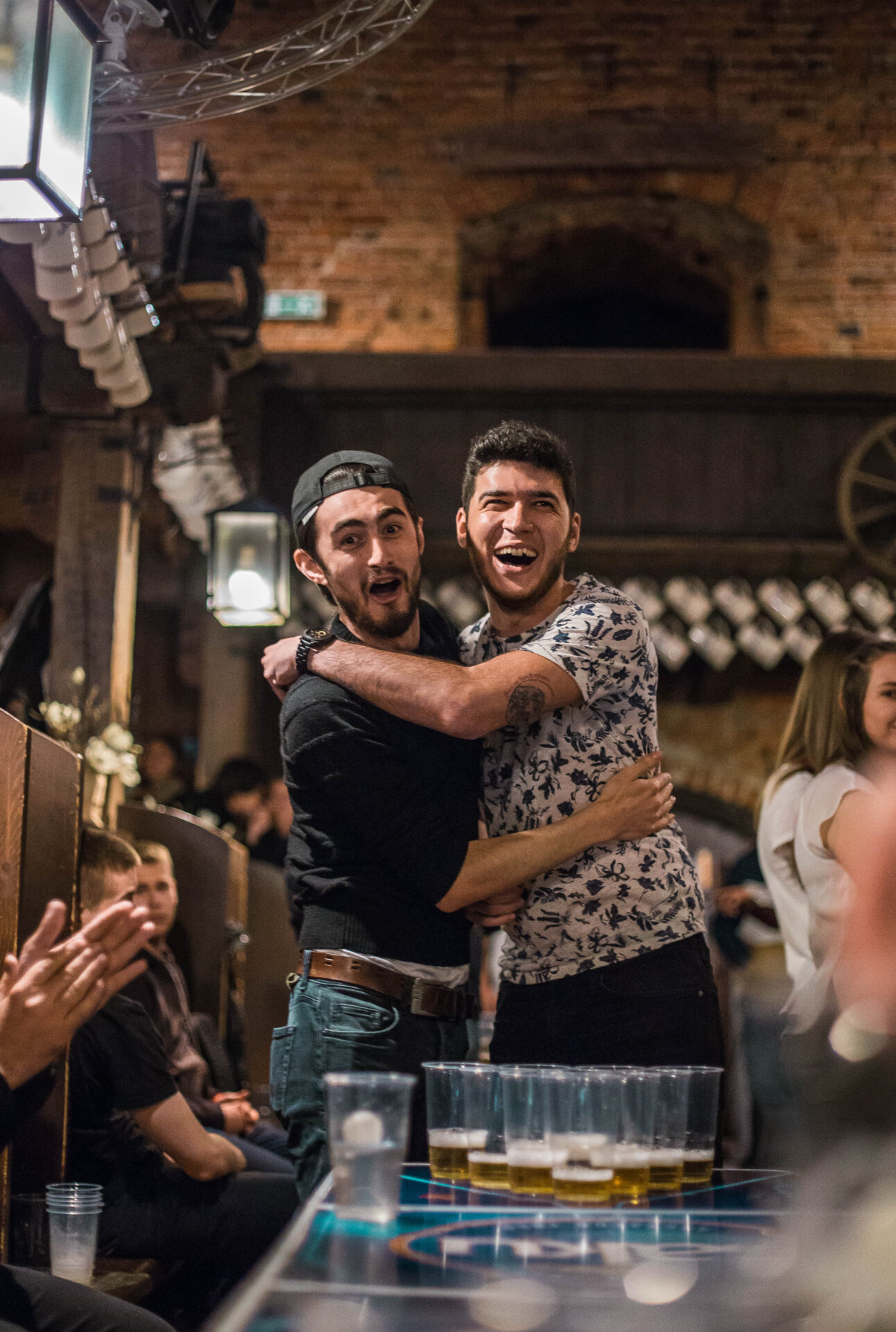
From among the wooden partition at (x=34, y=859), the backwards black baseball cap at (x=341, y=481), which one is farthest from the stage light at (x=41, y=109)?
the wooden partition at (x=34, y=859)

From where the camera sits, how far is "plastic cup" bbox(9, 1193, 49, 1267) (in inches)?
91.1

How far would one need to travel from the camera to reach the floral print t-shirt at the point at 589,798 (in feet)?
6.14

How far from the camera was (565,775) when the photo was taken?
194cm

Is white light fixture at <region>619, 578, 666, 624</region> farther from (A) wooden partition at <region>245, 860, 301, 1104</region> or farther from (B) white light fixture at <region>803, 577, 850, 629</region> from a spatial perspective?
(A) wooden partition at <region>245, 860, 301, 1104</region>

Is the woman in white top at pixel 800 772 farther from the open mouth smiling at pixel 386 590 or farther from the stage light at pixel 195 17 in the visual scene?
the stage light at pixel 195 17

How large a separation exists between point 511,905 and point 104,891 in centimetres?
132

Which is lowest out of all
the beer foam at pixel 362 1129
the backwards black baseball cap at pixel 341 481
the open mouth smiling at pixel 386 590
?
the beer foam at pixel 362 1129

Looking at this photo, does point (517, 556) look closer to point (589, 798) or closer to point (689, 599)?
point (589, 798)

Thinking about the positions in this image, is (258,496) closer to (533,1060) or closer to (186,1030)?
(186,1030)

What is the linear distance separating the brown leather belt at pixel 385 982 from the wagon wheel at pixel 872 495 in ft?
18.2

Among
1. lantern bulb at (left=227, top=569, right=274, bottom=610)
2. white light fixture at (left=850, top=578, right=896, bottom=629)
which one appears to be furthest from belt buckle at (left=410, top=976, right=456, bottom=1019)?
white light fixture at (left=850, top=578, right=896, bottom=629)

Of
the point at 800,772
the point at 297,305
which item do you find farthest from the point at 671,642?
the point at 800,772

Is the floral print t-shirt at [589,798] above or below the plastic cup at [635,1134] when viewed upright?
above

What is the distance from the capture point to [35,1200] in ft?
7.71
